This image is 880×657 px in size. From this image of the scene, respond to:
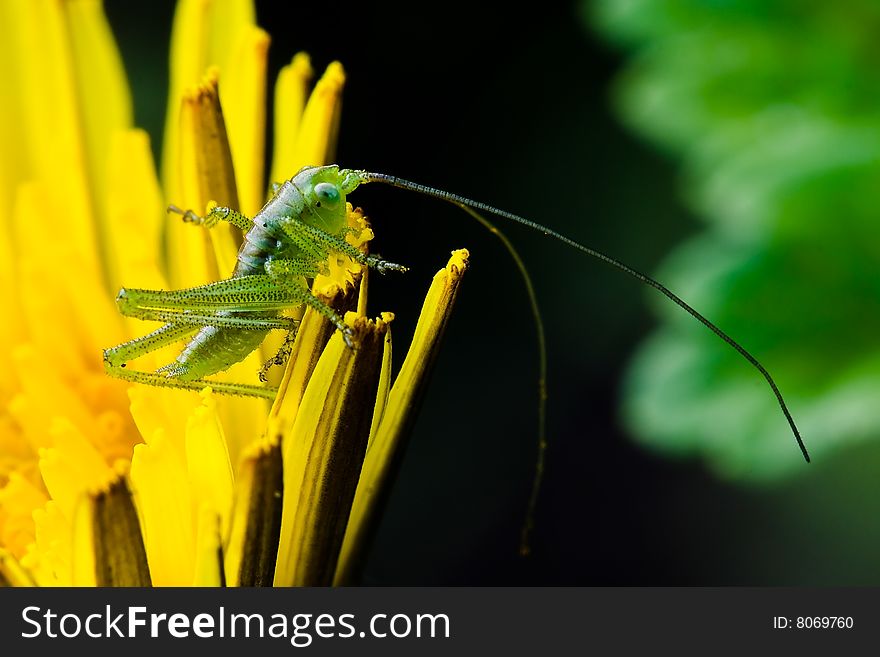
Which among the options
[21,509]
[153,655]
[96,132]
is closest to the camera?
[153,655]

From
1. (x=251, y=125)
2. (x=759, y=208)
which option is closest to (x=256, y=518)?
(x=251, y=125)

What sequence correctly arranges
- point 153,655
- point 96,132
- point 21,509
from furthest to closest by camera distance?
point 96,132 < point 21,509 < point 153,655

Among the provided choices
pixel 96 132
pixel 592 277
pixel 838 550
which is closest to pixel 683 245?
pixel 592 277

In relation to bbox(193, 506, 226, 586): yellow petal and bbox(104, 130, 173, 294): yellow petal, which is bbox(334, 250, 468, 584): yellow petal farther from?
bbox(104, 130, 173, 294): yellow petal

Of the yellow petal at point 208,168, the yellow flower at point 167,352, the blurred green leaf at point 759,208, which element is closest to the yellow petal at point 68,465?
the yellow flower at point 167,352

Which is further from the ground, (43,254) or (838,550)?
(43,254)

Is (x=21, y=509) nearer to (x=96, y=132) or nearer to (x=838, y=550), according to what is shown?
(x=96, y=132)

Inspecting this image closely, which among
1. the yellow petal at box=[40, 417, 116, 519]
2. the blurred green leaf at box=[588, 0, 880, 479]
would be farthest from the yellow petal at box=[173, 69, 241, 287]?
the blurred green leaf at box=[588, 0, 880, 479]
